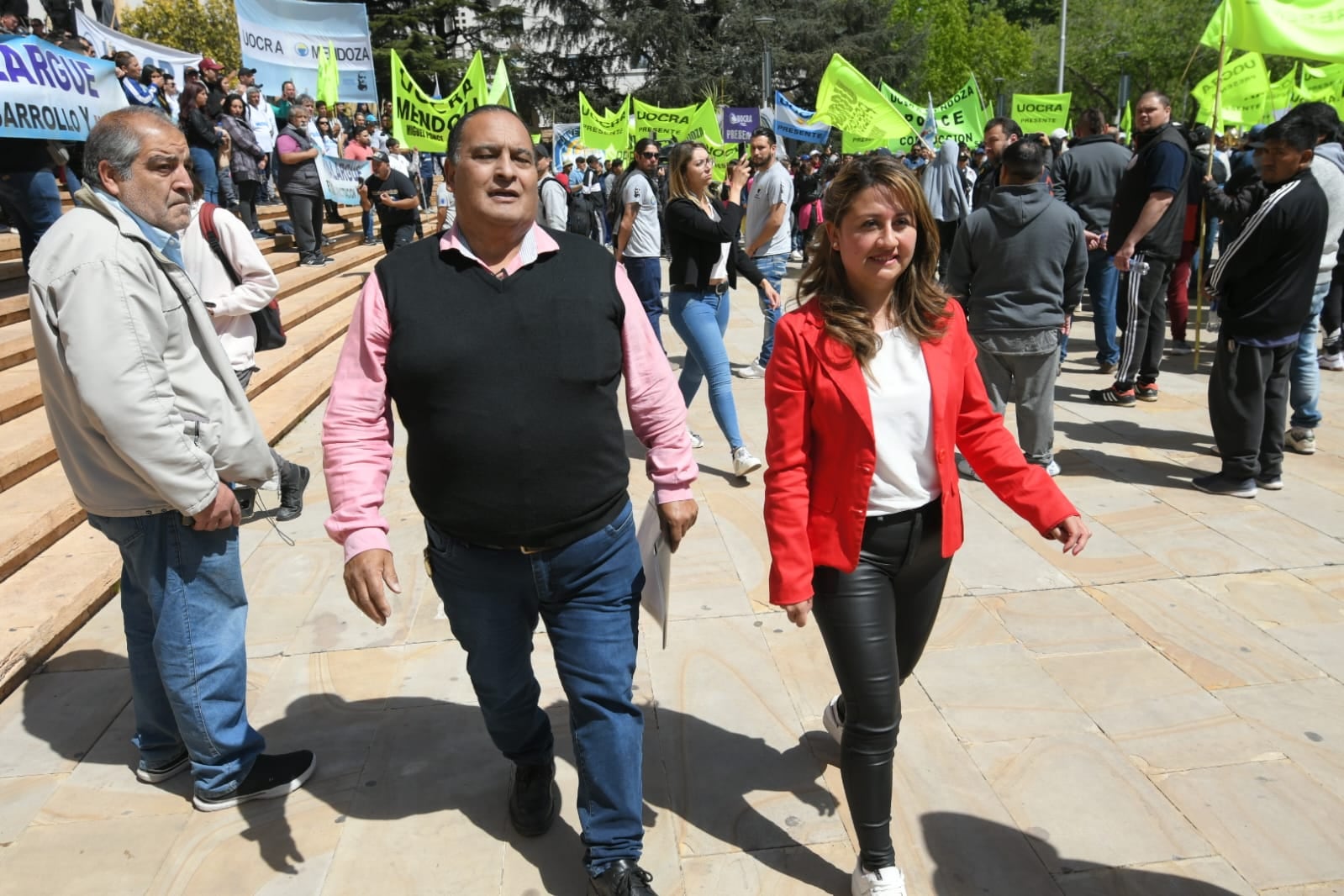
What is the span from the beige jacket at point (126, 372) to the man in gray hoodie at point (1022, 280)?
3992 mm

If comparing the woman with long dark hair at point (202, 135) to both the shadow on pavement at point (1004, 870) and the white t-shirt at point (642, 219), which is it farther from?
the shadow on pavement at point (1004, 870)

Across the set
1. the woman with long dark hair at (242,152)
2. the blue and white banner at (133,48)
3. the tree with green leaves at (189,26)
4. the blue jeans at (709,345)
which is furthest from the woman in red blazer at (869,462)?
the tree with green leaves at (189,26)

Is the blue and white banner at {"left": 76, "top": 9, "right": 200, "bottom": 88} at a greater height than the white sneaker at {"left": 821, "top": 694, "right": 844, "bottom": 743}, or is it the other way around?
the blue and white banner at {"left": 76, "top": 9, "right": 200, "bottom": 88}

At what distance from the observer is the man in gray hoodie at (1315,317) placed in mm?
6016

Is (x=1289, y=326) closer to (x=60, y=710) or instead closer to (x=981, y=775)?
(x=981, y=775)

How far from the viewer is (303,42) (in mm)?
15133

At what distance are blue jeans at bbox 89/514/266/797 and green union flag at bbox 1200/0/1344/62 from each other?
24.1ft

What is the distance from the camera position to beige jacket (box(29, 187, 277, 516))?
252 cm

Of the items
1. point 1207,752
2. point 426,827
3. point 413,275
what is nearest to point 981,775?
point 1207,752

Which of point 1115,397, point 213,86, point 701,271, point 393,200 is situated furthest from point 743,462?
point 213,86

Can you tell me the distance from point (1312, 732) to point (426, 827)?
2.90 m

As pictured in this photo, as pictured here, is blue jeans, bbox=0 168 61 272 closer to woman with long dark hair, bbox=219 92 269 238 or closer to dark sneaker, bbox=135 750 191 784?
woman with long dark hair, bbox=219 92 269 238

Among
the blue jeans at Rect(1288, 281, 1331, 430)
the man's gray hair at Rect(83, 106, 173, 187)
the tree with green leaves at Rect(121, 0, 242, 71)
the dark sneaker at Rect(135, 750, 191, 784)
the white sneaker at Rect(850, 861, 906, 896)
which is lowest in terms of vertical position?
the dark sneaker at Rect(135, 750, 191, 784)

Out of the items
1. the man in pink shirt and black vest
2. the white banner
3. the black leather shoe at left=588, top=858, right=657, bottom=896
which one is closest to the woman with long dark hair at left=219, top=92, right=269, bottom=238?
the white banner
